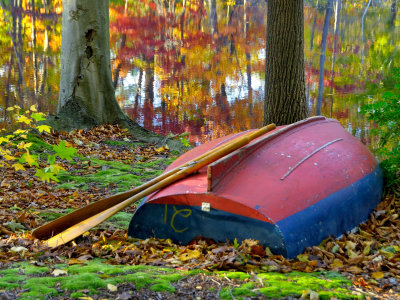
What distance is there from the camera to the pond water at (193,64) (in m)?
15.8

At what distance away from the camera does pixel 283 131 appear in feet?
14.9

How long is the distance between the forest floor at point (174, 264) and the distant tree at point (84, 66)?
10.9 ft

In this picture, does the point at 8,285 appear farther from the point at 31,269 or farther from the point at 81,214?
the point at 81,214

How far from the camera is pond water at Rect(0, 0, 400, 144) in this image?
15.8 m

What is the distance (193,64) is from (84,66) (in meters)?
15.0

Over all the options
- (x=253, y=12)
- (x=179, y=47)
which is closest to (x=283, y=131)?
(x=179, y=47)

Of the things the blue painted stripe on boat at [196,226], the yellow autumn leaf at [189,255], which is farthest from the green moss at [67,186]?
the yellow autumn leaf at [189,255]

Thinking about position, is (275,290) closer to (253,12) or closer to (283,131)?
(283,131)

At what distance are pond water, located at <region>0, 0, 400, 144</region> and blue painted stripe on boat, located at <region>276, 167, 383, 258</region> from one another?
8.78 metres

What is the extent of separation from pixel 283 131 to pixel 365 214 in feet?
3.63

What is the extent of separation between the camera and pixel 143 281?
113 inches

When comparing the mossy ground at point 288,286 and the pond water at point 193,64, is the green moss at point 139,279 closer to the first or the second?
the mossy ground at point 288,286

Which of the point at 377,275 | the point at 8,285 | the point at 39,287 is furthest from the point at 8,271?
the point at 377,275

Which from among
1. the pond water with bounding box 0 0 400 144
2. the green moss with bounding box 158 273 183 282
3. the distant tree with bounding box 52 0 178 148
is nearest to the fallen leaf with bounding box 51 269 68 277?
the green moss with bounding box 158 273 183 282
